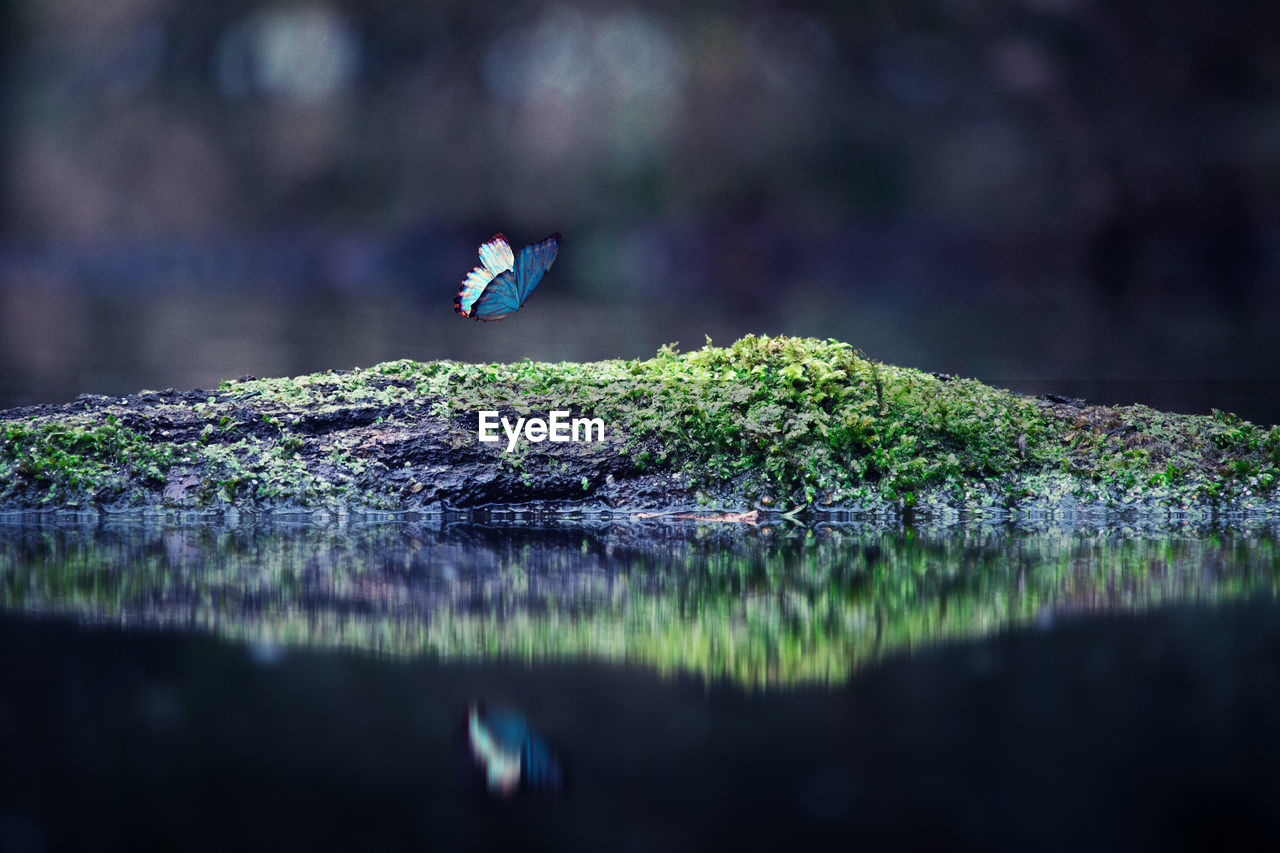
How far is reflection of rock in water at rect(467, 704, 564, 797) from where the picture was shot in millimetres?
1715

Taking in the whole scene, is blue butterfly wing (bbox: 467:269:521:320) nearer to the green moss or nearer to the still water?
the green moss

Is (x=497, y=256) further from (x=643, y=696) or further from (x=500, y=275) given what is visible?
(x=643, y=696)

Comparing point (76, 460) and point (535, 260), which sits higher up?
point (535, 260)

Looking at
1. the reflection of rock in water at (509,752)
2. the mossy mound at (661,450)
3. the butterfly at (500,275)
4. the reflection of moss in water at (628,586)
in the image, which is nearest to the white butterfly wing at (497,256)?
the butterfly at (500,275)

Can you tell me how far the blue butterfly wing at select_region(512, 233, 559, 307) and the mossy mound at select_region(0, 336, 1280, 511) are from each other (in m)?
0.46

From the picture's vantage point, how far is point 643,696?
2.03 metres

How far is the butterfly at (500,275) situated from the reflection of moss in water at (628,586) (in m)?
1.16

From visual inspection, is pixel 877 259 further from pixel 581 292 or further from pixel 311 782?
pixel 311 782

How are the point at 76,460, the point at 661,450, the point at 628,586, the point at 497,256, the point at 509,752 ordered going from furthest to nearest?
the point at 497,256 → the point at 661,450 → the point at 76,460 → the point at 628,586 → the point at 509,752

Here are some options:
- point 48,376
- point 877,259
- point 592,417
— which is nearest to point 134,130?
point 877,259

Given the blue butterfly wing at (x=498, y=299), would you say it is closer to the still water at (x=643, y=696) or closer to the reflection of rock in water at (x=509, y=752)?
the still water at (x=643, y=696)

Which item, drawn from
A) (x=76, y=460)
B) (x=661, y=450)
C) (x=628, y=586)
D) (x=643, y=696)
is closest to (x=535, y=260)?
(x=661, y=450)

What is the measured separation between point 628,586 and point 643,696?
2.69 ft

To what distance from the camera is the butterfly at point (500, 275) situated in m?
4.36
